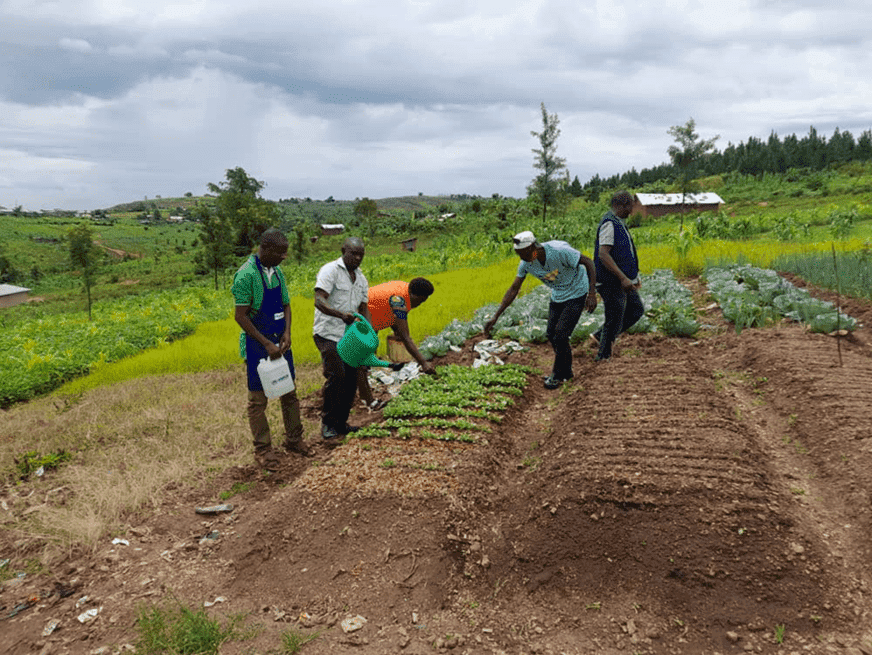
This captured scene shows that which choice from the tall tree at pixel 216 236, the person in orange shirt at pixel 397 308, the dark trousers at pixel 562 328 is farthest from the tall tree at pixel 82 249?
the dark trousers at pixel 562 328

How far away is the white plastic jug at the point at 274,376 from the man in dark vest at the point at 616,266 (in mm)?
3300

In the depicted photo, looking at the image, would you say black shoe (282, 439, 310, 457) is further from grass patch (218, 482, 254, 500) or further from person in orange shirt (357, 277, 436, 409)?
person in orange shirt (357, 277, 436, 409)

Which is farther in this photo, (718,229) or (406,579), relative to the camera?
(718,229)

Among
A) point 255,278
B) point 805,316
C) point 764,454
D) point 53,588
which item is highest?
point 255,278

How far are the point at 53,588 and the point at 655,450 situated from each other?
4.13m

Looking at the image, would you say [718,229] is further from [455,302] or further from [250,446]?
[250,446]

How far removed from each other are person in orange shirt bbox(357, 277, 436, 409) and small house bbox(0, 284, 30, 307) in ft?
142

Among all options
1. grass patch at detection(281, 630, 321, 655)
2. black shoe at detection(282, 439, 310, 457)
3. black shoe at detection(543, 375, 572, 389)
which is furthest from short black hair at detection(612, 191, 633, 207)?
grass patch at detection(281, 630, 321, 655)

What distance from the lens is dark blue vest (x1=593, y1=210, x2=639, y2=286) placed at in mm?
5793

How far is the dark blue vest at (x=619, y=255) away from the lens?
5.79 metres

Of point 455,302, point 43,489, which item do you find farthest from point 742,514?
point 455,302

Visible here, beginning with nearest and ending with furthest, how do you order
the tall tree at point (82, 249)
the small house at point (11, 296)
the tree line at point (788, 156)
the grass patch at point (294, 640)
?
the grass patch at point (294, 640), the tall tree at point (82, 249), the small house at point (11, 296), the tree line at point (788, 156)

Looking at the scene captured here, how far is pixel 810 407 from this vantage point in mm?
4762

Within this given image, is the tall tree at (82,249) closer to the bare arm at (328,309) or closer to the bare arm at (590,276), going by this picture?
the bare arm at (328,309)
